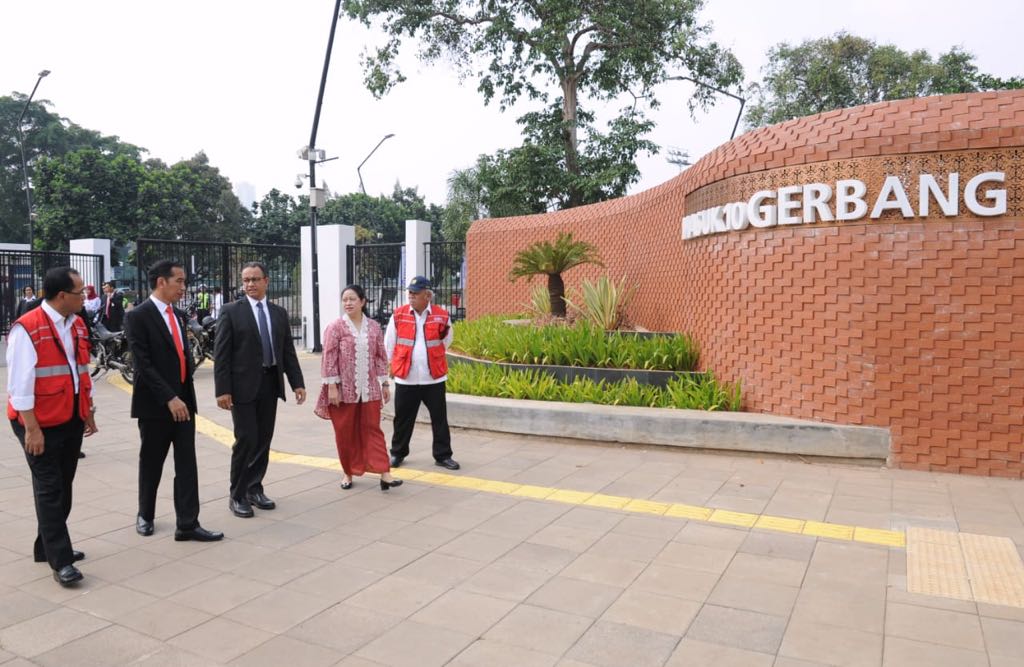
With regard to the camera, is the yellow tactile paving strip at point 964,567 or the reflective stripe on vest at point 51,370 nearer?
the yellow tactile paving strip at point 964,567

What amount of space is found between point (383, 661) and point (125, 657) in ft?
3.85

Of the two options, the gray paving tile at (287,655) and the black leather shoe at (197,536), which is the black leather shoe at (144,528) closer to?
the black leather shoe at (197,536)

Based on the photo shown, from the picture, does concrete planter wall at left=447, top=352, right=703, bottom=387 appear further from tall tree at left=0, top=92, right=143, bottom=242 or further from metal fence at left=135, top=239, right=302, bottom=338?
tall tree at left=0, top=92, right=143, bottom=242

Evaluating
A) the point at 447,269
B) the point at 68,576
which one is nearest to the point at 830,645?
the point at 68,576

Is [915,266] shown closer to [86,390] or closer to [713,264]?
[713,264]

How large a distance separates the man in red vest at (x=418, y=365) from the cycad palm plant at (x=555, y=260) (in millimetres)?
4537

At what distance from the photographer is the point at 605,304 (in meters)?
11.2

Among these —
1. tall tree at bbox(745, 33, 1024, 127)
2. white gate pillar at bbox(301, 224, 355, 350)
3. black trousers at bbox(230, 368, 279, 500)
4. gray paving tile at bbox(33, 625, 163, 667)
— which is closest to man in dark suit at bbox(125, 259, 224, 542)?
black trousers at bbox(230, 368, 279, 500)

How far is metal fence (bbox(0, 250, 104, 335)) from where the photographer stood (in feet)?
58.9

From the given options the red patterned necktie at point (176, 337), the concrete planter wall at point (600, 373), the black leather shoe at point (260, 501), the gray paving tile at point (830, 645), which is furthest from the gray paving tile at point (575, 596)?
the concrete planter wall at point (600, 373)

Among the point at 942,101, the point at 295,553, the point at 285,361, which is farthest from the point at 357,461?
the point at 942,101

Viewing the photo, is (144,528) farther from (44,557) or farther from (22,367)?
(22,367)

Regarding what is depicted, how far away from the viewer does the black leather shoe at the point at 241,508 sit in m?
5.76

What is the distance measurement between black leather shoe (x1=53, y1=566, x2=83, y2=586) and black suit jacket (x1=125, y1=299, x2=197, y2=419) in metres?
0.97
